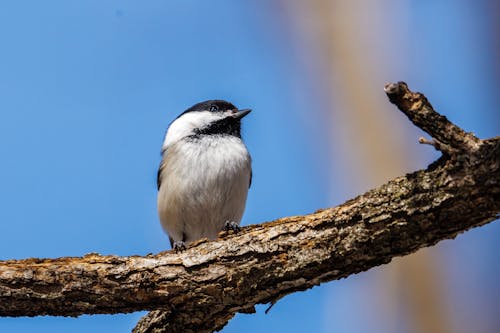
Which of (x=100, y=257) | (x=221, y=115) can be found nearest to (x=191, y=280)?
(x=100, y=257)

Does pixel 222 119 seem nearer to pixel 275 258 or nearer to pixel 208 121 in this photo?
pixel 208 121

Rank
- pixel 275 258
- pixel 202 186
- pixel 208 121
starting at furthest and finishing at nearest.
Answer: pixel 208 121
pixel 202 186
pixel 275 258

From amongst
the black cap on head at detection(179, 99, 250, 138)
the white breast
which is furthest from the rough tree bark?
the black cap on head at detection(179, 99, 250, 138)

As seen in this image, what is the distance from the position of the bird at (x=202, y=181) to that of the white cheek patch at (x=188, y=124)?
Answer: 17mm

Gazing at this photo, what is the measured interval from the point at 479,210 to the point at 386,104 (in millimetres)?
2938

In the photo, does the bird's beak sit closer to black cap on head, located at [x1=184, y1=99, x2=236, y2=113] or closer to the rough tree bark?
black cap on head, located at [x1=184, y1=99, x2=236, y2=113]

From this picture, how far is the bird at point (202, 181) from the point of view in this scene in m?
6.35

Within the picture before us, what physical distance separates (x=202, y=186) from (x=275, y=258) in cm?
270

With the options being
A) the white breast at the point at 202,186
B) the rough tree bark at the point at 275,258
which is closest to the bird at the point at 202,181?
the white breast at the point at 202,186

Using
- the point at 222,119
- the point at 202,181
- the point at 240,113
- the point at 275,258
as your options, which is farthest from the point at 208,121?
the point at 275,258

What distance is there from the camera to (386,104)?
6008mm

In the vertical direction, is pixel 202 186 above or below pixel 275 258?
above

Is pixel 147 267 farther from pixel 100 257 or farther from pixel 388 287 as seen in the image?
pixel 388 287

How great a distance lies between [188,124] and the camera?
7.07 meters
